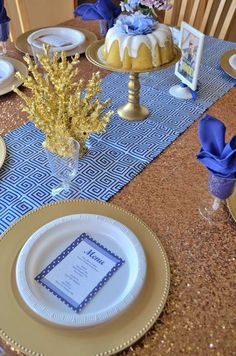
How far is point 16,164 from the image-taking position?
93 centimetres

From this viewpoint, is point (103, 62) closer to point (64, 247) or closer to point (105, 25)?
point (105, 25)

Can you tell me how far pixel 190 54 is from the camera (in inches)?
43.0

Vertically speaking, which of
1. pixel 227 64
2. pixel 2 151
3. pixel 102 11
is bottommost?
pixel 2 151

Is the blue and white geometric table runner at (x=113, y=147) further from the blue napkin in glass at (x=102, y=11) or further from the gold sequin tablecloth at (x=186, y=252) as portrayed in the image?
the blue napkin in glass at (x=102, y=11)

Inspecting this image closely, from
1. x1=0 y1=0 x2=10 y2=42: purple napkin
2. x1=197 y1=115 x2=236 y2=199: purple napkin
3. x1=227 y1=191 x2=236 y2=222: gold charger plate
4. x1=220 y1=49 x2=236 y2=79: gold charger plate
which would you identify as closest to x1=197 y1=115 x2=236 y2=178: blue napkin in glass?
x1=197 y1=115 x2=236 y2=199: purple napkin

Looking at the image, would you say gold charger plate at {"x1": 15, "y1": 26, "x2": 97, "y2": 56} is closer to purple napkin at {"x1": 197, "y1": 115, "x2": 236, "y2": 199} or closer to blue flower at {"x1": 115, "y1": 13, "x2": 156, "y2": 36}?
blue flower at {"x1": 115, "y1": 13, "x2": 156, "y2": 36}

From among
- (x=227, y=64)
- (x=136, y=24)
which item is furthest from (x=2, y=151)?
(x=227, y=64)

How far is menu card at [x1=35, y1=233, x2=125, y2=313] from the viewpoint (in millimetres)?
628

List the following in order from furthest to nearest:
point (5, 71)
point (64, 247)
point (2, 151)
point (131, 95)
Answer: point (5, 71) → point (131, 95) → point (2, 151) → point (64, 247)

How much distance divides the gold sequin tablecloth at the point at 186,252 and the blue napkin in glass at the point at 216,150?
0.47ft

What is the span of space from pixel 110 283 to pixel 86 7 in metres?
1.10

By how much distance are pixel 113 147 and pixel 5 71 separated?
54 centimetres

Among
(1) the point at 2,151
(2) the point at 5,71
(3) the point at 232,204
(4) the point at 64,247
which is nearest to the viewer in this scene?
(4) the point at 64,247

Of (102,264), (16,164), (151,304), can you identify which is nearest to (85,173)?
(16,164)
